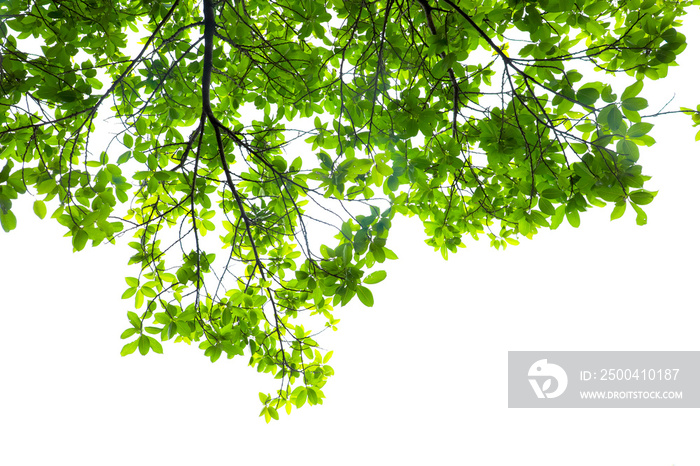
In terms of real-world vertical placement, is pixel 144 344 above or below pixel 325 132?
below

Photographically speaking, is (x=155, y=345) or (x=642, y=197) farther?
(x=155, y=345)

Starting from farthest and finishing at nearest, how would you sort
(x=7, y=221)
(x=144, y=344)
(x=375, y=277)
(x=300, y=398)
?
(x=300, y=398) < (x=144, y=344) < (x=375, y=277) < (x=7, y=221)

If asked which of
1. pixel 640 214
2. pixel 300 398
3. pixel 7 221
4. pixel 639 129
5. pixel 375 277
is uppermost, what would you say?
pixel 639 129

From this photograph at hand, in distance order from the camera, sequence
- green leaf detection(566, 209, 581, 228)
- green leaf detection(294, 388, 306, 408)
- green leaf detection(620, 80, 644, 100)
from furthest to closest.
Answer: green leaf detection(294, 388, 306, 408) < green leaf detection(566, 209, 581, 228) < green leaf detection(620, 80, 644, 100)

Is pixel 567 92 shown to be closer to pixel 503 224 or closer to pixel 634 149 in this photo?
pixel 634 149

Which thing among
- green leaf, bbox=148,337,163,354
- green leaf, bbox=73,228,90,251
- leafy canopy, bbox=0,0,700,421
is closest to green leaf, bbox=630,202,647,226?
leafy canopy, bbox=0,0,700,421

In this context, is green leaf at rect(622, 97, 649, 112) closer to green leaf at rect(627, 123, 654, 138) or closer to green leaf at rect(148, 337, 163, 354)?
green leaf at rect(627, 123, 654, 138)

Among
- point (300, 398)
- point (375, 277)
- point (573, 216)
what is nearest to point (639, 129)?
point (573, 216)

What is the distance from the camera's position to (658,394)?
20.1 feet

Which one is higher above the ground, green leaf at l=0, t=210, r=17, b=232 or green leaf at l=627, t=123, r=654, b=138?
green leaf at l=627, t=123, r=654, b=138

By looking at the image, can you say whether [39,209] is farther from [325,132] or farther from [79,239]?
[325,132]

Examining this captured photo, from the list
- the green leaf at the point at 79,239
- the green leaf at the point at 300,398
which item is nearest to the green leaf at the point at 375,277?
the green leaf at the point at 79,239

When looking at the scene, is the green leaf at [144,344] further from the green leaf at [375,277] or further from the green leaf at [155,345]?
the green leaf at [375,277]

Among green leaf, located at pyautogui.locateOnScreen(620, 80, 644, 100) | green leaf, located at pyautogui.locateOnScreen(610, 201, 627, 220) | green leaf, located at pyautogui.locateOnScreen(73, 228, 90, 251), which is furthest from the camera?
green leaf, located at pyautogui.locateOnScreen(610, 201, 627, 220)
